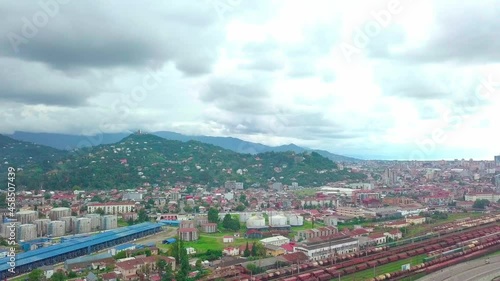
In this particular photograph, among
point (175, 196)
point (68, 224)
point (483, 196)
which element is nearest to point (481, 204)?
point (483, 196)

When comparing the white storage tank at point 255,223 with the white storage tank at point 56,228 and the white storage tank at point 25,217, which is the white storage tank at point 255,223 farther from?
the white storage tank at point 25,217

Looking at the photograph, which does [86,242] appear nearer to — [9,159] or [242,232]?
[242,232]

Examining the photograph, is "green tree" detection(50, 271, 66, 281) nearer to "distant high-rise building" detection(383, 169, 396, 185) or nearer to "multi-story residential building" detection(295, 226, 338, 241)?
"multi-story residential building" detection(295, 226, 338, 241)

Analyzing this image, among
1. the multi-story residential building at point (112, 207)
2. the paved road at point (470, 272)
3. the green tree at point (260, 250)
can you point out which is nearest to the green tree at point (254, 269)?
the green tree at point (260, 250)

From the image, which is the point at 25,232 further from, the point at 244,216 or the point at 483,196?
the point at 483,196

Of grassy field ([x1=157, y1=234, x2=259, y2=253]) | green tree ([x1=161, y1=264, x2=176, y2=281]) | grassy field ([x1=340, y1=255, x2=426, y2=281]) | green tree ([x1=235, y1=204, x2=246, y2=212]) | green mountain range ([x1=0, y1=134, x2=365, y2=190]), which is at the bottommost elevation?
grassy field ([x1=340, y1=255, x2=426, y2=281])

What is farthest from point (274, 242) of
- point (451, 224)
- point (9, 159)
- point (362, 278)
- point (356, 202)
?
point (9, 159)

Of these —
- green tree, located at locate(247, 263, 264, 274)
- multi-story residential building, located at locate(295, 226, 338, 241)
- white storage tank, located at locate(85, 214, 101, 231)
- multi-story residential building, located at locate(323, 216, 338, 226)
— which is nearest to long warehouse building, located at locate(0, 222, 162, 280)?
white storage tank, located at locate(85, 214, 101, 231)
